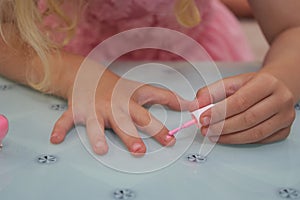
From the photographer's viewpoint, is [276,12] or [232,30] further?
[232,30]

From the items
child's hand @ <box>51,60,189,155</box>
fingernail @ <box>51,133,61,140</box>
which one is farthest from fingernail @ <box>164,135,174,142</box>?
fingernail @ <box>51,133,61,140</box>

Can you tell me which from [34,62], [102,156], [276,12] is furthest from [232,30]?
[102,156]

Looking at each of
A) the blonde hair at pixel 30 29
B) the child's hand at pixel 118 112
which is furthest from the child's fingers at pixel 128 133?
the blonde hair at pixel 30 29

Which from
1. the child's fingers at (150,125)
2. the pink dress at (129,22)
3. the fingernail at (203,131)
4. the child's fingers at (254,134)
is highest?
the child's fingers at (254,134)

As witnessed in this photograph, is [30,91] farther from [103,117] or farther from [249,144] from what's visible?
[249,144]

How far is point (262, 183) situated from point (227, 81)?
121 mm

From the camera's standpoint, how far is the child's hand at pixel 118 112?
0.46 metres

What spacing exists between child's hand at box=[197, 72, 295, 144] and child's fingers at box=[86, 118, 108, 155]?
94 millimetres

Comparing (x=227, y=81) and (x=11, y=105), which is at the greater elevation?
(x=227, y=81)

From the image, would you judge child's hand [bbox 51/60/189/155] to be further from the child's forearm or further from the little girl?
the child's forearm

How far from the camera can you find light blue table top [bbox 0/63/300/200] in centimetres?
39

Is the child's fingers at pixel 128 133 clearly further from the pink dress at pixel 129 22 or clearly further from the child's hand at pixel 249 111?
the pink dress at pixel 129 22

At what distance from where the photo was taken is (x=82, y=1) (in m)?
0.69

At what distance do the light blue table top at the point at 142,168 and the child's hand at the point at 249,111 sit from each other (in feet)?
0.04
